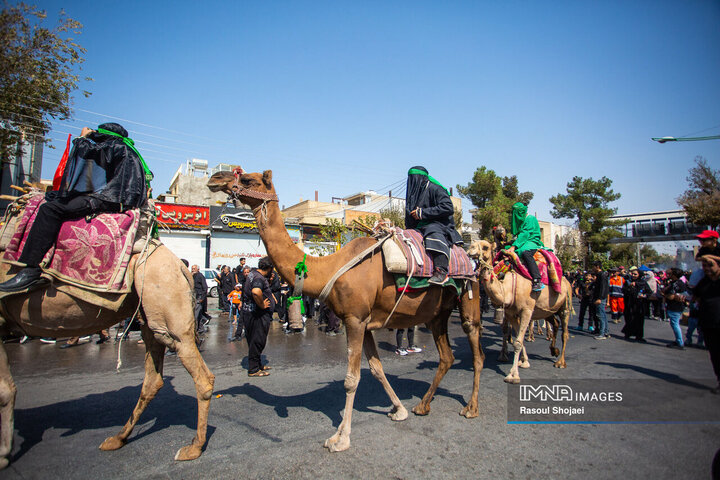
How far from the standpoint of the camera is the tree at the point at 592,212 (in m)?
40.6

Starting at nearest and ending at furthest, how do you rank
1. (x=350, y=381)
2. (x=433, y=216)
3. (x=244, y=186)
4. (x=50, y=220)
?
(x=50, y=220), (x=350, y=381), (x=244, y=186), (x=433, y=216)

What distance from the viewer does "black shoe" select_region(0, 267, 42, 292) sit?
355cm

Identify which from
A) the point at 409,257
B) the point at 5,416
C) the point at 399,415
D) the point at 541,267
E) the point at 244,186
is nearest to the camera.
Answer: the point at 5,416

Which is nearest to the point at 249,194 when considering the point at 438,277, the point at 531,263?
the point at 438,277

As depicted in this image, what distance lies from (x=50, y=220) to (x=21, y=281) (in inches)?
25.6

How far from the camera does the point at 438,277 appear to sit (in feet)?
15.6

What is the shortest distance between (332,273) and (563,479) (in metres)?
3.08

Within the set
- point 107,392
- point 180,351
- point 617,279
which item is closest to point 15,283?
point 180,351

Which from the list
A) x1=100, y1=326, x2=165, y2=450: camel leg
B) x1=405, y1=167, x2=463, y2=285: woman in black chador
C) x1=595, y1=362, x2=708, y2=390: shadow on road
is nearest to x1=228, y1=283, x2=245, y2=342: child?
x1=100, y1=326, x2=165, y2=450: camel leg

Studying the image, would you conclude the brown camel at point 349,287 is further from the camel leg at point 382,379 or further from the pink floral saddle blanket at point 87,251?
the pink floral saddle blanket at point 87,251

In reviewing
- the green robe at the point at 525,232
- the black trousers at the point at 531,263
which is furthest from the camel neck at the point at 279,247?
the green robe at the point at 525,232

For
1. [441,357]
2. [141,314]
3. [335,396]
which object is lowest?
[335,396]

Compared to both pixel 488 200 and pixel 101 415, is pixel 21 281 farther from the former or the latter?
pixel 488 200

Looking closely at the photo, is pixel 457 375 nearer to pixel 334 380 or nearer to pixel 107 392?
pixel 334 380
